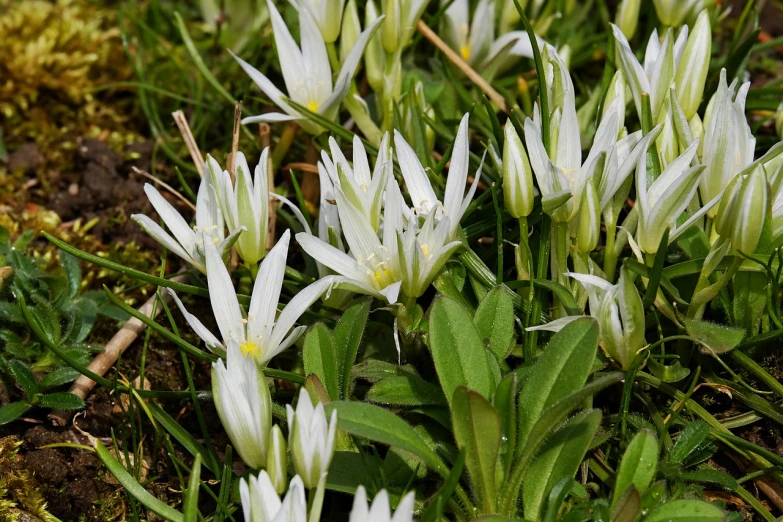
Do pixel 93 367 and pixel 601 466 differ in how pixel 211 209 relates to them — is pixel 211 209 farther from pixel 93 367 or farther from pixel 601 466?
pixel 601 466

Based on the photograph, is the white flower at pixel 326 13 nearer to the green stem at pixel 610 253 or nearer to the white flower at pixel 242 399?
the green stem at pixel 610 253

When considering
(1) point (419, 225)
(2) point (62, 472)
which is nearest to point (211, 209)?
(1) point (419, 225)

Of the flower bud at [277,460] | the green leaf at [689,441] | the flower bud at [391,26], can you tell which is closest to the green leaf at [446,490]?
the flower bud at [277,460]

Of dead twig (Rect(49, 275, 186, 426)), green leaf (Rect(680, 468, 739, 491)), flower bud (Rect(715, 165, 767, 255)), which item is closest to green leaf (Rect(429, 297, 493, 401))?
green leaf (Rect(680, 468, 739, 491))

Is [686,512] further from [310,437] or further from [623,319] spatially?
[310,437]

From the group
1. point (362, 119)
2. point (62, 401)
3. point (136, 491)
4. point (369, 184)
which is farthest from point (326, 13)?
point (136, 491)

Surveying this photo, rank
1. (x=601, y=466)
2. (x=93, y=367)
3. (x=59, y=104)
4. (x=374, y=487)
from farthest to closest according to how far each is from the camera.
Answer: (x=59, y=104)
(x=93, y=367)
(x=601, y=466)
(x=374, y=487)
